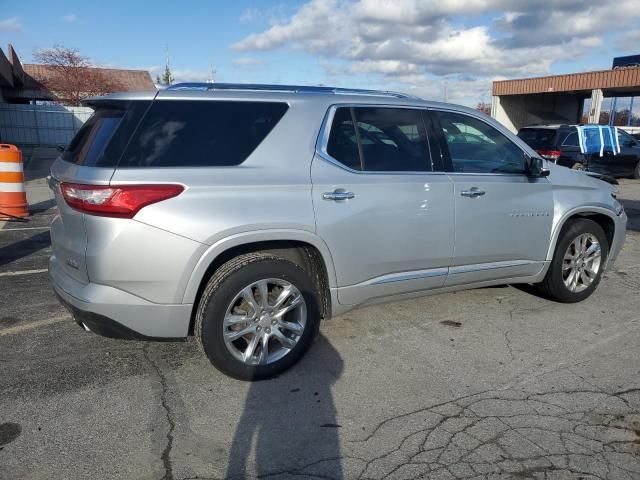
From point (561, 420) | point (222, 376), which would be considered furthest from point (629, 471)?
point (222, 376)

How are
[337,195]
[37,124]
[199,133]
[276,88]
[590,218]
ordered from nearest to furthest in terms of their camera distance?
[199,133] → [337,195] → [276,88] → [590,218] → [37,124]

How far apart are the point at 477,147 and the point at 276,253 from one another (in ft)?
6.58

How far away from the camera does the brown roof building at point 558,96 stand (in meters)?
30.9

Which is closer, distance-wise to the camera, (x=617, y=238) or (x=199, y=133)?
(x=199, y=133)

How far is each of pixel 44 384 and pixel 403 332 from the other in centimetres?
264

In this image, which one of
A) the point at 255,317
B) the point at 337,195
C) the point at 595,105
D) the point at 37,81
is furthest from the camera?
the point at 37,81

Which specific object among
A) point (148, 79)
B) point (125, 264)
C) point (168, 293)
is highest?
point (148, 79)

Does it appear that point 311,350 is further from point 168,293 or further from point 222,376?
point 168,293

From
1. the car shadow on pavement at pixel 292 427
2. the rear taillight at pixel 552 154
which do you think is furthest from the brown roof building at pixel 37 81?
the car shadow on pavement at pixel 292 427

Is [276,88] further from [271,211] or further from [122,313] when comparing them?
[122,313]

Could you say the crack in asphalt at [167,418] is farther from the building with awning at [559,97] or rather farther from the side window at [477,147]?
the building with awning at [559,97]

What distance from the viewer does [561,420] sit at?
3.06 m

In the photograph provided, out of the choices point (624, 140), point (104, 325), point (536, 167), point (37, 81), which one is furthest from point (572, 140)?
point (37, 81)

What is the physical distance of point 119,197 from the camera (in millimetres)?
2910
